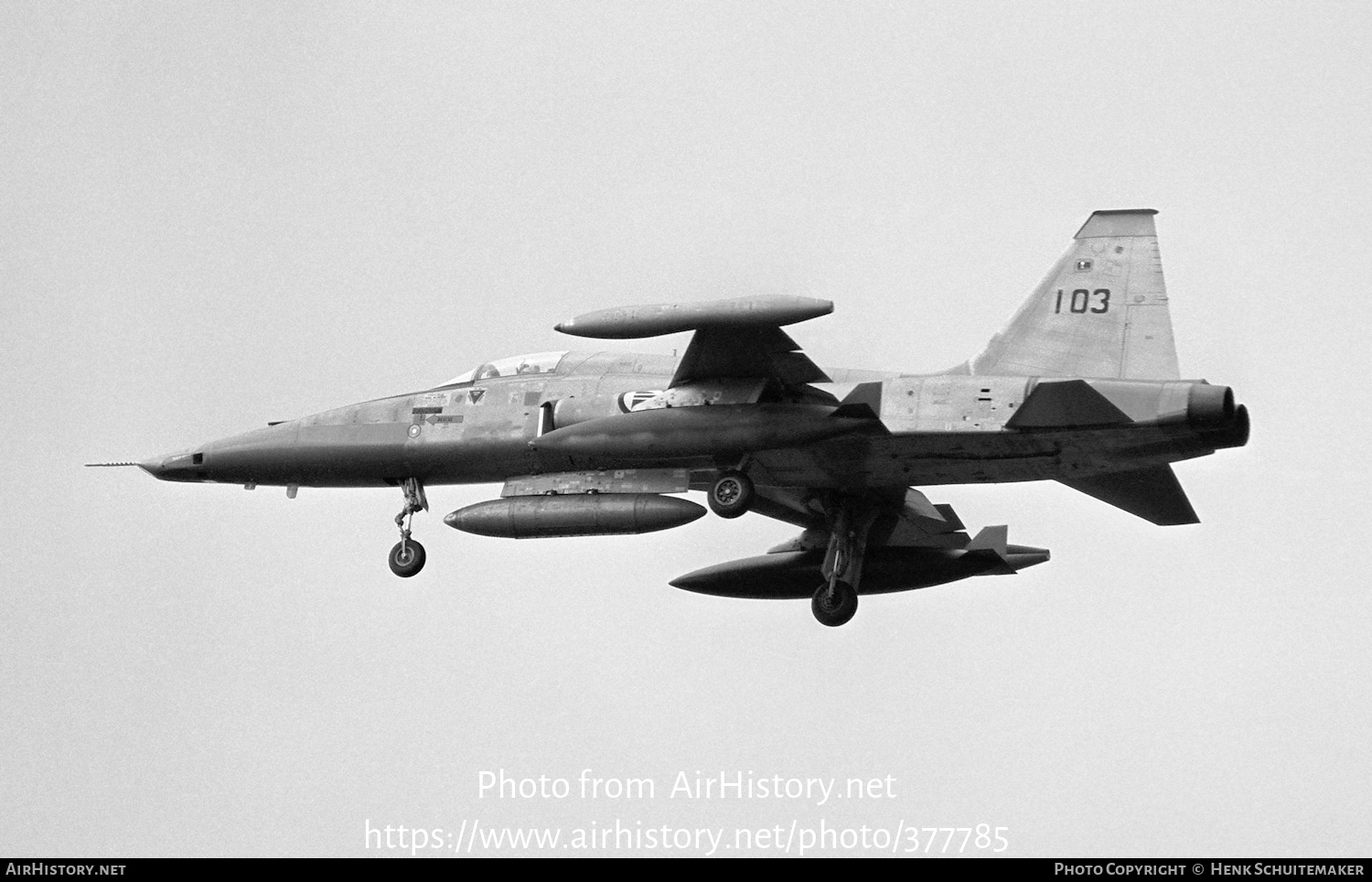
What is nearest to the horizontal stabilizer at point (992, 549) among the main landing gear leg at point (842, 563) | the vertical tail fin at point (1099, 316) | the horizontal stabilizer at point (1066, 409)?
the main landing gear leg at point (842, 563)

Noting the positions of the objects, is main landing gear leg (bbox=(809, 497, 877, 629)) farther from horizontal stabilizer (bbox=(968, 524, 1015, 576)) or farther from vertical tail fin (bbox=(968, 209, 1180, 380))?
vertical tail fin (bbox=(968, 209, 1180, 380))

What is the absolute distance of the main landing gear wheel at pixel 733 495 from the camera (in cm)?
2844

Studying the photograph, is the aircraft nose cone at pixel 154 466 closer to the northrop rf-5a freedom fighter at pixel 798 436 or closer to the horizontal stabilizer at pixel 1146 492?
the northrop rf-5a freedom fighter at pixel 798 436

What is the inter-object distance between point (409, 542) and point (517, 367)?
10.0 feet

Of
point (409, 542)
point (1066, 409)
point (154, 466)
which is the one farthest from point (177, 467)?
point (1066, 409)

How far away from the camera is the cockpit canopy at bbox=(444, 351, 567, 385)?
101 feet

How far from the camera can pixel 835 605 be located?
31.1 meters

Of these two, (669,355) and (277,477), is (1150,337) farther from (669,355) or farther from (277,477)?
(277,477)

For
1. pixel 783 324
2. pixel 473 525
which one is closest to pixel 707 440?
pixel 783 324

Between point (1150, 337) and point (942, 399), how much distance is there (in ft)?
8.82

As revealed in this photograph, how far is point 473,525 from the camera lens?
3038 centimetres

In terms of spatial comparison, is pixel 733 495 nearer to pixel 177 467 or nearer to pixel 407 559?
pixel 407 559

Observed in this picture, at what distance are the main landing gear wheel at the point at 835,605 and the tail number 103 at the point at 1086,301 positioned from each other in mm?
5553

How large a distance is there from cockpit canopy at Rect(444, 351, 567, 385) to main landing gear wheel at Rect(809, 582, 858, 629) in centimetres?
501
